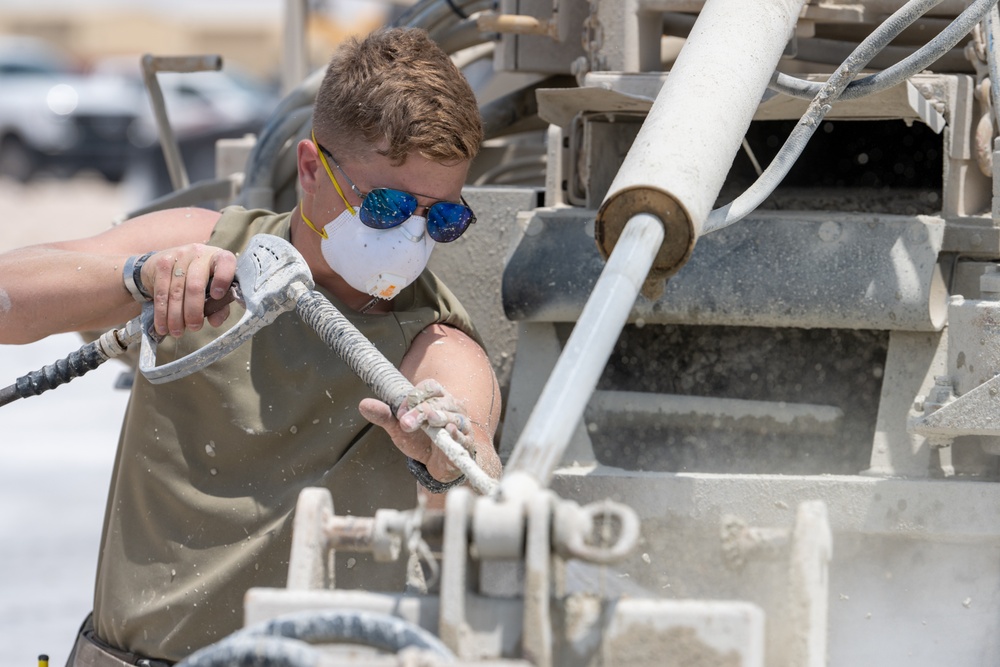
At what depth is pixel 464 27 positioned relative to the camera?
3439 millimetres

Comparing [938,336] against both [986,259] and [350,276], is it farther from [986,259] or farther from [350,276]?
[350,276]

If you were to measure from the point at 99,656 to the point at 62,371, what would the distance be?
1.72 ft

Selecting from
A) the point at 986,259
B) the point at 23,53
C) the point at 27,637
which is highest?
the point at 986,259

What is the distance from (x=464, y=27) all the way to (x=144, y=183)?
13.4 metres

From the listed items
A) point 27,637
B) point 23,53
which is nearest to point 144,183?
point 23,53

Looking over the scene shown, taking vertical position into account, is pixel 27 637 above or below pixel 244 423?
below

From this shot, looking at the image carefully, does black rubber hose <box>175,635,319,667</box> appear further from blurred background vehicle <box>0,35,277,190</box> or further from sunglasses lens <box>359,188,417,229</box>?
blurred background vehicle <box>0,35,277,190</box>

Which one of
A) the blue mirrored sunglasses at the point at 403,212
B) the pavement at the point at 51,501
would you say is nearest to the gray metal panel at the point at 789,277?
the blue mirrored sunglasses at the point at 403,212

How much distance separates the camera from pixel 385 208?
6.49ft

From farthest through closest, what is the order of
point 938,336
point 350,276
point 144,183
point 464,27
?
point 144,183
point 464,27
point 938,336
point 350,276

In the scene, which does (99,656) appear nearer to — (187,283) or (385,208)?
(187,283)

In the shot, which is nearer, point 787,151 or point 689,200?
point 689,200

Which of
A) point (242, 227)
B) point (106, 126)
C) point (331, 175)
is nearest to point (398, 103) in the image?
point (331, 175)

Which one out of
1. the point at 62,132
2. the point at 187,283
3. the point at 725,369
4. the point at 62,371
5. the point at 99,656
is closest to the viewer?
the point at 187,283
